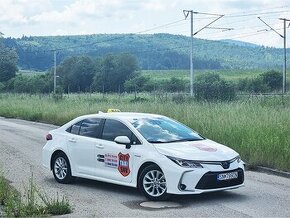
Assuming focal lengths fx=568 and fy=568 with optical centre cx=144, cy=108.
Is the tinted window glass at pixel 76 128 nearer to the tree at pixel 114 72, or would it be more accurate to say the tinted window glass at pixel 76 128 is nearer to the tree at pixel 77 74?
the tree at pixel 114 72

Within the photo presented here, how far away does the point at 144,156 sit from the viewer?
980 centimetres

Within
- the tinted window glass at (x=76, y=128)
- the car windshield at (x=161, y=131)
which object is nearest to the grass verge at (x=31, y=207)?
the car windshield at (x=161, y=131)

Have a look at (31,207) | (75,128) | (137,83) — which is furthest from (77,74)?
(31,207)

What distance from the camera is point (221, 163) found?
9492 millimetres

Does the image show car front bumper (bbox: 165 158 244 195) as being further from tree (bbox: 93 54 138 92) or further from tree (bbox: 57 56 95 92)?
tree (bbox: 57 56 95 92)

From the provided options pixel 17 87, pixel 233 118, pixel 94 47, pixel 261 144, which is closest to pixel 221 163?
pixel 261 144

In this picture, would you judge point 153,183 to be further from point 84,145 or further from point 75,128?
point 75,128

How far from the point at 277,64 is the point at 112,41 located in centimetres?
5646

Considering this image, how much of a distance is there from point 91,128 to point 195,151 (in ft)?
8.47

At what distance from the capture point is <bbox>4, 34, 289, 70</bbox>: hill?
528 ft

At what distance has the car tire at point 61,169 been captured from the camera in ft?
38.1

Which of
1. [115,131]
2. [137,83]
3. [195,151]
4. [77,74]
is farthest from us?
[77,74]

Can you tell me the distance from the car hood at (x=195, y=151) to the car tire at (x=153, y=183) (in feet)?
1.19

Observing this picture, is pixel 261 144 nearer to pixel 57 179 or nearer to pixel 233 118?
pixel 233 118
